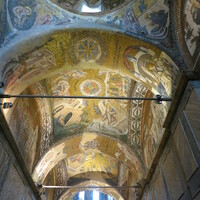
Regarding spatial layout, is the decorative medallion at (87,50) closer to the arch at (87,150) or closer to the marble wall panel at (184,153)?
the marble wall panel at (184,153)

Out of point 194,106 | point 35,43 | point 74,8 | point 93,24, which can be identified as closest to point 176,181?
point 194,106

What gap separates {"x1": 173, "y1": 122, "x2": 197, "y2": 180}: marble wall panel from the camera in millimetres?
4891

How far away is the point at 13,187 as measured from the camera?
7172 millimetres

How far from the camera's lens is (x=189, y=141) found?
4.98 m

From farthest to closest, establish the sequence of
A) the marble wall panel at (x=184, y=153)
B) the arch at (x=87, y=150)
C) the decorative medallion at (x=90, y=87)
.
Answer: the arch at (x=87, y=150), the decorative medallion at (x=90, y=87), the marble wall panel at (x=184, y=153)

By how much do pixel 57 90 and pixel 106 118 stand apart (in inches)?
126

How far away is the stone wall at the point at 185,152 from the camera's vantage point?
474 cm

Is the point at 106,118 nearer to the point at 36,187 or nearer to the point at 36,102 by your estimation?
the point at 36,102

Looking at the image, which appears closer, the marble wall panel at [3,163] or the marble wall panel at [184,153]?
the marble wall panel at [184,153]

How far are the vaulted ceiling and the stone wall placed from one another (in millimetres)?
999

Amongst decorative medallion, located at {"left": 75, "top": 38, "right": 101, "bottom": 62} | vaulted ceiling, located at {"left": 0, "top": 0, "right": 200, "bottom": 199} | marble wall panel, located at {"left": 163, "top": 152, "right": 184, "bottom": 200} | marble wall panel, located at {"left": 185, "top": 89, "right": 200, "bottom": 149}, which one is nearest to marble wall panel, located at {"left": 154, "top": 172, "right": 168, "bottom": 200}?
marble wall panel, located at {"left": 163, "top": 152, "right": 184, "bottom": 200}

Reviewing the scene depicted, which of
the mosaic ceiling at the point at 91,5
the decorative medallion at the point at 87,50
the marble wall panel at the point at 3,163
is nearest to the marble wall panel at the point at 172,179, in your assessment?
the decorative medallion at the point at 87,50

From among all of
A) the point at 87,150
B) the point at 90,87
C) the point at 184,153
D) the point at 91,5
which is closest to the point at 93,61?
the point at 91,5

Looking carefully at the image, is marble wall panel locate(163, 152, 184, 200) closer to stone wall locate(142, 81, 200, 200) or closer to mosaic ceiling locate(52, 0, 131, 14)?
stone wall locate(142, 81, 200, 200)
